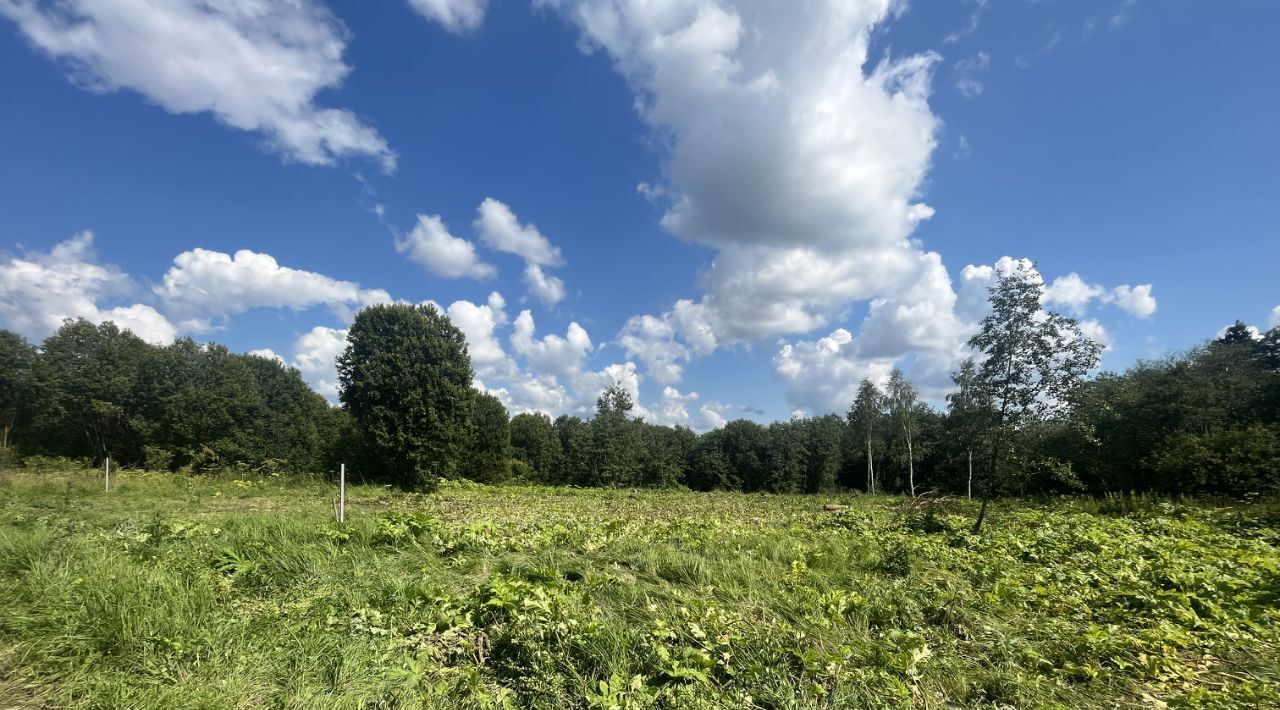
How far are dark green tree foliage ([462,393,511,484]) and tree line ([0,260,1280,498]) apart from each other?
17cm

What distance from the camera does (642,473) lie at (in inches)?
1999

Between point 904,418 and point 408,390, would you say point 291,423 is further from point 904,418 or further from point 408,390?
point 904,418

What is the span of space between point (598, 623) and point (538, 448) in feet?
183

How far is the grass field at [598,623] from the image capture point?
12.5 ft

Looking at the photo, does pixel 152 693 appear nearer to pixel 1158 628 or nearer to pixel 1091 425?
pixel 1158 628

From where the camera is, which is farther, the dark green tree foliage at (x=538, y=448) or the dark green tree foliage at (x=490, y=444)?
the dark green tree foliage at (x=538, y=448)

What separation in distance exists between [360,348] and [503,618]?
94.7ft

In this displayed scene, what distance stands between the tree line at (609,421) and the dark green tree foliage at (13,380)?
116mm

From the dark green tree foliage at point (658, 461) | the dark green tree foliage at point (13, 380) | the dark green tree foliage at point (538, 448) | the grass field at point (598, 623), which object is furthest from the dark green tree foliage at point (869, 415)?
the dark green tree foliage at point (13, 380)

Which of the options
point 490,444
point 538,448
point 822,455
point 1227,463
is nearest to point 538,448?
point 538,448

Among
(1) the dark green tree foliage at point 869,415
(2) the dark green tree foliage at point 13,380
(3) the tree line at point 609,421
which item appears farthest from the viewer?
(1) the dark green tree foliage at point 869,415

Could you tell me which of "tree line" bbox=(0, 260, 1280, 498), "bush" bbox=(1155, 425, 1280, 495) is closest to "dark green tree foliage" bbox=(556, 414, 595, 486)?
"tree line" bbox=(0, 260, 1280, 498)

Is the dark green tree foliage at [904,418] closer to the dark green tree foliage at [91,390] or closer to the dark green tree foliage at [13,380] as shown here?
the dark green tree foliage at [91,390]

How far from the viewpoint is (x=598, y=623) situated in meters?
4.93
